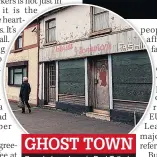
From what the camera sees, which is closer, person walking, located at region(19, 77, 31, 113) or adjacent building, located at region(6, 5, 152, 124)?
person walking, located at region(19, 77, 31, 113)

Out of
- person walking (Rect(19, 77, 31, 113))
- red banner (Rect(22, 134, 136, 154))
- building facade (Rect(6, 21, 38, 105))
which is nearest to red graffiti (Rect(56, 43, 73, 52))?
building facade (Rect(6, 21, 38, 105))

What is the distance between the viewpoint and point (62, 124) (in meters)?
2.68

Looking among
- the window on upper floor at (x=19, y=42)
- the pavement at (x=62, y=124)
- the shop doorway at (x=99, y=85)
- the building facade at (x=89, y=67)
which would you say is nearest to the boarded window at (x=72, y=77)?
the building facade at (x=89, y=67)

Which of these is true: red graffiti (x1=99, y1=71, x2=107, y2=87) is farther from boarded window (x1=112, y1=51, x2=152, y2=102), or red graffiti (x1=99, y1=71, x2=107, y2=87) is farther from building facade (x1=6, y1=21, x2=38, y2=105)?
building facade (x1=6, y1=21, x2=38, y2=105)

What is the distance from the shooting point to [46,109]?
2885 millimetres

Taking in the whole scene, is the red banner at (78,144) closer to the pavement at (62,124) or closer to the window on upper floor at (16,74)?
the pavement at (62,124)

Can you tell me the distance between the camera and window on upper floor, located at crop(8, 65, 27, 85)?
249cm

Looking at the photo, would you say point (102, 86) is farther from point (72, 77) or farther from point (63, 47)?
point (63, 47)

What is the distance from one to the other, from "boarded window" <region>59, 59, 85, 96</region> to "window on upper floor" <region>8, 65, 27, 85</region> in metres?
0.46

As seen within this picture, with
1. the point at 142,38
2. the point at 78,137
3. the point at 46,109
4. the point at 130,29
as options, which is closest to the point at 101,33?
the point at 130,29

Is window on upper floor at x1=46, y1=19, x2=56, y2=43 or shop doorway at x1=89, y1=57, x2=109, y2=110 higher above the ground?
window on upper floor at x1=46, y1=19, x2=56, y2=43

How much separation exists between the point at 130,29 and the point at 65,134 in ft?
3.90

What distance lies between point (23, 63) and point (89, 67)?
2.53 ft

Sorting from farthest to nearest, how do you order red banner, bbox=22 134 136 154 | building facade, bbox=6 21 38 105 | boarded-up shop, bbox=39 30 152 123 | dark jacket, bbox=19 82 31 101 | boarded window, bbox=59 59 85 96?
boarded window, bbox=59 59 85 96 < boarded-up shop, bbox=39 30 152 123 < dark jacket, bbox=19 82 31 101 < building facade, bbox=6 21 38 105 < red banner, bbox=22 134 136 154
